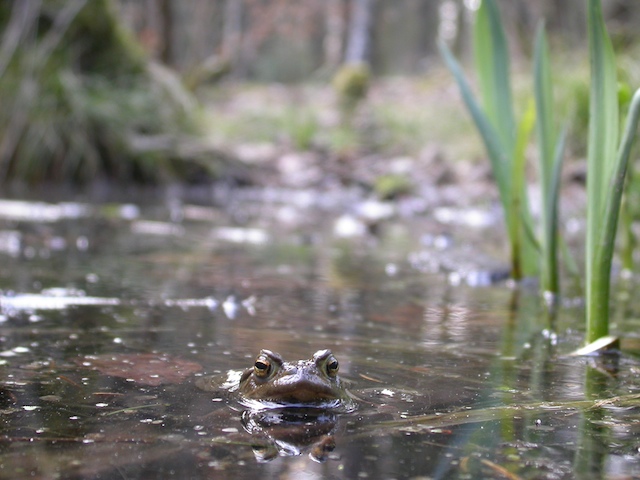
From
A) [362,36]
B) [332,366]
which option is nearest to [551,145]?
[332,366]

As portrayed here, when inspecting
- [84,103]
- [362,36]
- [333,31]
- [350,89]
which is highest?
[333,31]

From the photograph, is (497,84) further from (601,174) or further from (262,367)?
(262,367)

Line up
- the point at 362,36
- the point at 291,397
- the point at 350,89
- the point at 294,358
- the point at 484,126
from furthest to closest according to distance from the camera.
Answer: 1. the point at 362,36
2. the point at 350,89
3. the point at 484,126
4. the point at 294,358
5. the point at 291,397

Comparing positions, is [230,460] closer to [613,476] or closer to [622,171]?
[613,476]

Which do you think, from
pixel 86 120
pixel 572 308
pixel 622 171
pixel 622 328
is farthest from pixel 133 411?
pixel 86 120

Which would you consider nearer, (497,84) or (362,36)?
(497,84)

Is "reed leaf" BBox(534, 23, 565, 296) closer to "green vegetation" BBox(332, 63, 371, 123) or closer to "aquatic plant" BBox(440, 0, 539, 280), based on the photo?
"aquatic plant" BBox(440, 0, 539, 280)

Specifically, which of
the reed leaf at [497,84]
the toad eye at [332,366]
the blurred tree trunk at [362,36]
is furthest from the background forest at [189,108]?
the toad eye at [332,366]

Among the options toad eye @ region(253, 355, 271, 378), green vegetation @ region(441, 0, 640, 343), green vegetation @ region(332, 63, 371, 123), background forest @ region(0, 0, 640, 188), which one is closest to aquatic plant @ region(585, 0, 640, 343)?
green vegetation @ region(441, 0, 640, 343)
